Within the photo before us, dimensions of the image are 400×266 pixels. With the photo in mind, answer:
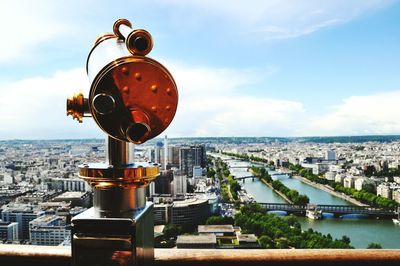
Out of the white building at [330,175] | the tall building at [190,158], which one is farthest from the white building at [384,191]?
the tall building at [190,158]

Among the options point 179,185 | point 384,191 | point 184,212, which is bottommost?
point 384,191

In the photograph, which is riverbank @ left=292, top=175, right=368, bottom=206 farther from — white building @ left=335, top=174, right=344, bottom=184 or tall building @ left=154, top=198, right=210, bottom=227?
tall building @ left=154, top=198, right=210, bottom=227

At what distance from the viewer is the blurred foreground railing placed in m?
0.55

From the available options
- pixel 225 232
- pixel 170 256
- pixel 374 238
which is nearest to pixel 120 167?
pixel 170 256

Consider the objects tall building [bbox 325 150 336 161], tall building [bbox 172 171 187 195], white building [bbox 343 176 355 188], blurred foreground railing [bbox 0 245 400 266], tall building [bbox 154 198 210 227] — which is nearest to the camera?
blurred foreground railing [bbox 0 245 400 266]

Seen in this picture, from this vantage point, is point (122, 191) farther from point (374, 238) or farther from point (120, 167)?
point (374, 238)

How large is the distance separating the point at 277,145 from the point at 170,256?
37.7 m

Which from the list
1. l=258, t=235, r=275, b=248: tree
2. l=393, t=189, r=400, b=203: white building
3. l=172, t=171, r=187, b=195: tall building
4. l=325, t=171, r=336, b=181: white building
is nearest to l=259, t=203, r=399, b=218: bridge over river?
l=393, t=189, r=400, b=203: white building

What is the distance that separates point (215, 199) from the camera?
11.1 m

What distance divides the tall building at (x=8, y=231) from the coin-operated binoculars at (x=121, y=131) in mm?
3723

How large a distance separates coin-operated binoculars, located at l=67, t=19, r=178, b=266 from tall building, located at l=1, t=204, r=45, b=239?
156 inches

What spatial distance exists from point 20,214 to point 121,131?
4.58 metres

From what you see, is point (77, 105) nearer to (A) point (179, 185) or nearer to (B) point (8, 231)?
(B) point (8, 231)

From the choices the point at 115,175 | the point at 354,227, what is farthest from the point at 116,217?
the point at 354,227
